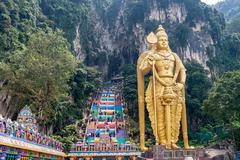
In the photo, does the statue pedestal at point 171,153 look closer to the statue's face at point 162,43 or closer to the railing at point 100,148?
the statue's face at point 162,43

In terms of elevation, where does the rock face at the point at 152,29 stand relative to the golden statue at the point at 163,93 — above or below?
above

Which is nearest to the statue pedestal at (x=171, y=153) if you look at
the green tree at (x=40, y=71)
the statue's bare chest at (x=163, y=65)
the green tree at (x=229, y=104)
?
the statue's bare chest at (x=163, y=65)

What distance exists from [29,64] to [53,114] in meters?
4.18

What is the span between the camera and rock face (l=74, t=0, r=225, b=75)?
113 feet

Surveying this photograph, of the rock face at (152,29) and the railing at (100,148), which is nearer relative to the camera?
the railing at (100,148)

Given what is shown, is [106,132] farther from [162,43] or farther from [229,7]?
[229,7]

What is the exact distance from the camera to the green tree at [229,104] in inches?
564

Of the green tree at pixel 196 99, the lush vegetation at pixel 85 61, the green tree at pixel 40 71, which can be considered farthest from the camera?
the green tree at pixel 196 99

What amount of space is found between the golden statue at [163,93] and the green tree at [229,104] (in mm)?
6290

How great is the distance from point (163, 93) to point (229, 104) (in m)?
7.65

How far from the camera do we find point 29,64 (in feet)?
45.8

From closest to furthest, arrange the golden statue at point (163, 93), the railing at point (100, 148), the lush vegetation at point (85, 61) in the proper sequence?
the golden statue at point (163, 93)
the railing at point (100, 148)
the lush vegetation at point (85, 61)

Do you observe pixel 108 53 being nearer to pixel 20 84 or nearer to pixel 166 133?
pixel 20 84

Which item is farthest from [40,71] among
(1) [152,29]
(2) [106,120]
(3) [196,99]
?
(1) [152,29]
